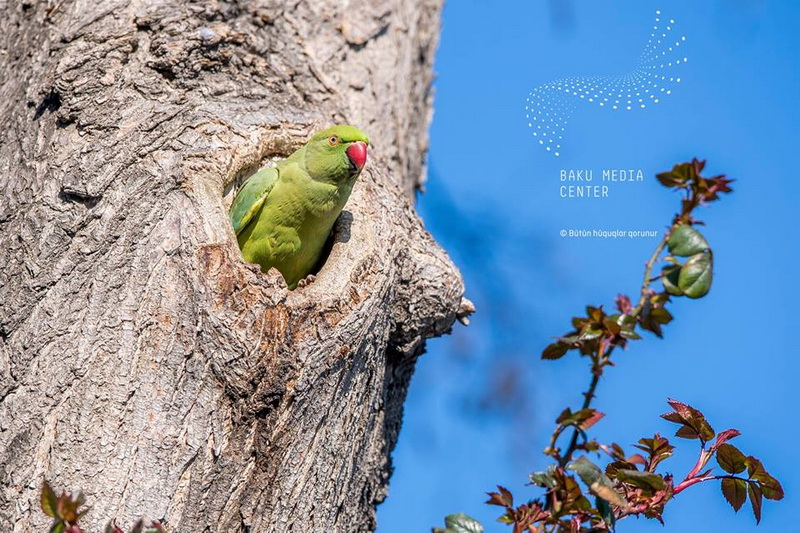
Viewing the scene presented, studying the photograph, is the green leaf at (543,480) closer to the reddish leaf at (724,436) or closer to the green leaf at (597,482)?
the green leaf at (597,482)

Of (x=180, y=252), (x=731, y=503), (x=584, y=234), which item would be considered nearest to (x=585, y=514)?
(x=731, y=503)

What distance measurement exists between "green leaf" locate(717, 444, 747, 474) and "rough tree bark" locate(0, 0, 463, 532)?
1.38 metres

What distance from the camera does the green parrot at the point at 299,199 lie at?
3941mm

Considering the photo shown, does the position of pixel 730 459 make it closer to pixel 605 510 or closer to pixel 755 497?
pixel 755 497

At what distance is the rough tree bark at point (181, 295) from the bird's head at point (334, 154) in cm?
14

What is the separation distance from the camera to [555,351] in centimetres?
302

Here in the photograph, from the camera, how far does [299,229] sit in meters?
A: 4.12

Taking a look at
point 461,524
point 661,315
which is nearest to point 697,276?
point 661,315

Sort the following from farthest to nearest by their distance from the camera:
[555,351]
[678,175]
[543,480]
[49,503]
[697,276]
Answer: [555,351], [678,175], [697,276], [543,480], [49,503]

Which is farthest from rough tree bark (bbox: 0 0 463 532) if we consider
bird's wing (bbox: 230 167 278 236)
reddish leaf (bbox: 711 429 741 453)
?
reddish leaf (bbox: 711 429 741 453)

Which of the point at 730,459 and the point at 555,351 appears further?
the point at 555,351

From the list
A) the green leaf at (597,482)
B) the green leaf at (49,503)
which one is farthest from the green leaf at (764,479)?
the green leaf at (49,503)

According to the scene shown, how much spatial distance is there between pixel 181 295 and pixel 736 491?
6.22 feet

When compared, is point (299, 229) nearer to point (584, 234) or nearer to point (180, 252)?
point (180, 252)
